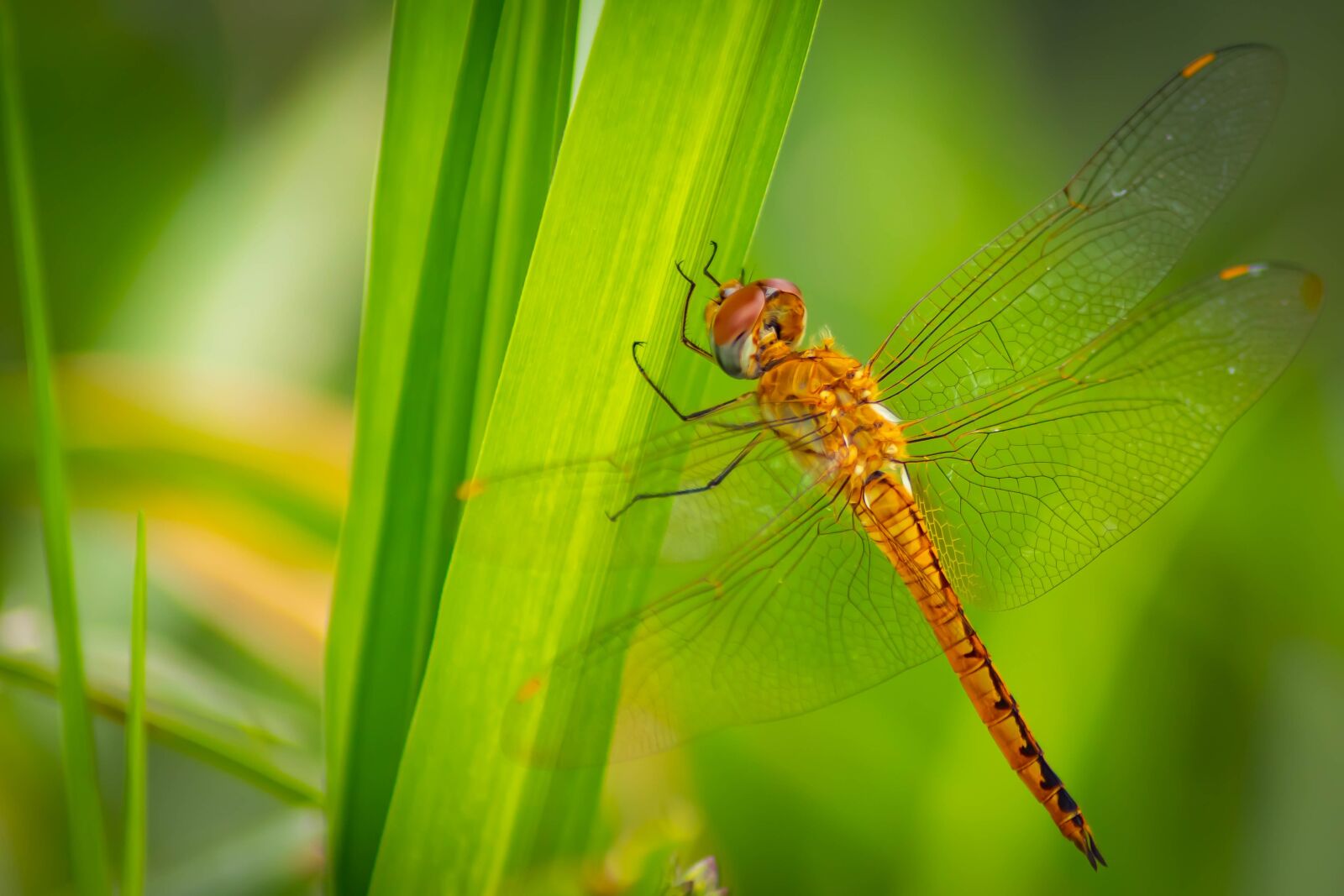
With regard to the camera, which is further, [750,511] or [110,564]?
[110,564]

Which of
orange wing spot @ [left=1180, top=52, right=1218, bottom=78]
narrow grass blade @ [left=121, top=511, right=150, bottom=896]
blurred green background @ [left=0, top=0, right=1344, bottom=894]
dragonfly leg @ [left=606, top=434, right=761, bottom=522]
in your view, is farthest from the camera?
blurred green background @ [left=0, top=0, right=1344, bottom=894]

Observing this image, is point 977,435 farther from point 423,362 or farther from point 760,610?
point 423,362

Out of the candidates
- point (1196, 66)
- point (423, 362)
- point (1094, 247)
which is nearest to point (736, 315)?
point (423, 362)

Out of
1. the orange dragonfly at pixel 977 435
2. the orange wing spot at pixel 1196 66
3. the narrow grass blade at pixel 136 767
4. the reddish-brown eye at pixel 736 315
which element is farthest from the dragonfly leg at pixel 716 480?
the orange wing spot at pixel 1196 66

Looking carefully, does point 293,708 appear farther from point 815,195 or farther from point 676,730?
point 815,195

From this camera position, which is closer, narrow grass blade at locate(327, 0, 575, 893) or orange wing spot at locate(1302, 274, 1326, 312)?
narrow grass blade at locate(327, 0, 575, 893)

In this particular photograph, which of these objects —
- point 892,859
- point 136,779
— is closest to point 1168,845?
point 892,859

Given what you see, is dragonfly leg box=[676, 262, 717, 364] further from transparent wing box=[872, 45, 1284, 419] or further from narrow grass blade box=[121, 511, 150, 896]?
narrow grass blade box=[121, 511, 150, 896]

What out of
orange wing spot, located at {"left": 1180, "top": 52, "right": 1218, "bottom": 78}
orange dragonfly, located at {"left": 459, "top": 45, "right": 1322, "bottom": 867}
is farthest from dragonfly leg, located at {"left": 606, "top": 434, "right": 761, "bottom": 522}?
orange wing spot, located at {"left": 1180, "top": 52, "right": 1218, "bottom": 78}
